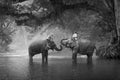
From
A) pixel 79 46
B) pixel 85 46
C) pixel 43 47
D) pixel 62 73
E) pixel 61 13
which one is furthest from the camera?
pixel 61 13

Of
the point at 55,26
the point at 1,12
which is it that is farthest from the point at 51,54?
the point at 1,12

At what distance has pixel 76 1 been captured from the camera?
3816 centimetres

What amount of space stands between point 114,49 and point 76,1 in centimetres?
1168

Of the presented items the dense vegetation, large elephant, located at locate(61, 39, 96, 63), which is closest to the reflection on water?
large elephant, located at locate(61, 39, 96, 63)

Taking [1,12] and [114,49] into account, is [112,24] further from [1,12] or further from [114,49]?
[1,12]

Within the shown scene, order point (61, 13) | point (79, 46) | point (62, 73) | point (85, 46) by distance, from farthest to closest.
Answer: point (61, 13) < point (85, 46) < point (79, 46) < point (62, 73)

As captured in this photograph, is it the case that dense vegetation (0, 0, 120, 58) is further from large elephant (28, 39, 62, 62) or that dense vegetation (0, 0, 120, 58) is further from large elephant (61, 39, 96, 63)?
large elephant (28, 39, 62, 62)

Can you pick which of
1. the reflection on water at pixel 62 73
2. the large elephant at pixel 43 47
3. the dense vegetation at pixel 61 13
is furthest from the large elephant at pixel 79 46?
the dense vegetation at pixel 61 13

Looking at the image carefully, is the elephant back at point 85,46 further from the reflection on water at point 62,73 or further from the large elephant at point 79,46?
the reflection on water at point 62,73

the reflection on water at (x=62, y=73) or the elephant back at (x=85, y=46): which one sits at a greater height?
the elephant back at (x=85, y=46)

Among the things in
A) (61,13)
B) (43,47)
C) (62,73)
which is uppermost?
(61,13)

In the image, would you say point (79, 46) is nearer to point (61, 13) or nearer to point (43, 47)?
point (43, 47)

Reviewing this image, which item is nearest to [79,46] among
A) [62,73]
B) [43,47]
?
[43,47]

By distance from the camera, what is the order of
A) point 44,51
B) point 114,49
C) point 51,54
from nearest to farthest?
point 44,51 < point 114,49 < point 51,54
